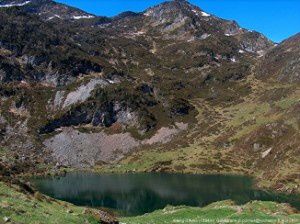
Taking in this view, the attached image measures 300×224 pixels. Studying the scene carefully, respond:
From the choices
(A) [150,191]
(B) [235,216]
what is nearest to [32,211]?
(B) [235,216]

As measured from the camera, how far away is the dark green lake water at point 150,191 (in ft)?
416

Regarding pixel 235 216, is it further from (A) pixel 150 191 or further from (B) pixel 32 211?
(A) pixel 150 191

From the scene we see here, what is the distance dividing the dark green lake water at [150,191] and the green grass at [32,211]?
3112 inches

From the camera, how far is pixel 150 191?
15462 cm

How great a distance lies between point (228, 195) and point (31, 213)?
12196cm

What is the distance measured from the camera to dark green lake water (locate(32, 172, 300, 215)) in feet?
416

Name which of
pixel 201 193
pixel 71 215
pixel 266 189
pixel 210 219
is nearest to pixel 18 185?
pixel 71 215

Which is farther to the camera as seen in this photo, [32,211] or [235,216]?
[235,216]

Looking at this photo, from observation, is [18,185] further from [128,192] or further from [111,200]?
[128,192]

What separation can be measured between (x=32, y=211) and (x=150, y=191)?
435ft

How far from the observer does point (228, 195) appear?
140000mm

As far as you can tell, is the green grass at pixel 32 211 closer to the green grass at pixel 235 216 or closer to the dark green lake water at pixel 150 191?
the green grass at pixel 235 216

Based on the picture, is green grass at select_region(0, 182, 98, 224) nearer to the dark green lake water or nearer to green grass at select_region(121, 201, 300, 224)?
green grass at select_region(121, 201, 300, 224)

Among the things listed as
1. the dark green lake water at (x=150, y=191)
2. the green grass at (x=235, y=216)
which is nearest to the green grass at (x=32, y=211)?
the green grass at (x=235, y=216)
